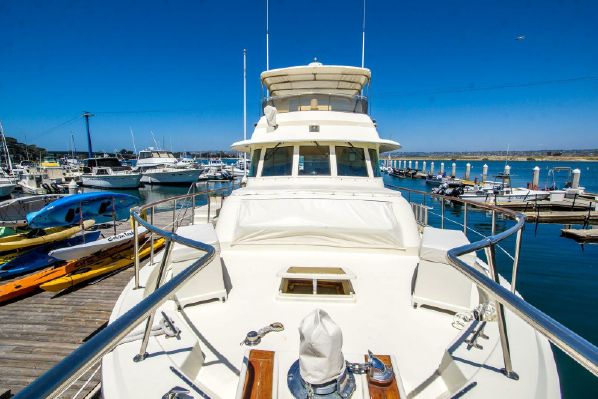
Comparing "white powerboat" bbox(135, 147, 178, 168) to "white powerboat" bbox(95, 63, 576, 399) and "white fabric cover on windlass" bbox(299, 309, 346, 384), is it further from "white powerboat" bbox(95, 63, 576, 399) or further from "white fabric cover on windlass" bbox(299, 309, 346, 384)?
"white fabric cover on windlass" bbox(299, 309, 346, 384)

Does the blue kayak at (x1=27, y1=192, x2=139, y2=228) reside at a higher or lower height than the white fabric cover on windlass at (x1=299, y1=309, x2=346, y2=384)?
lower

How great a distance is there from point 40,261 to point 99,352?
10702mm

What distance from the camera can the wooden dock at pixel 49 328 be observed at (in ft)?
14.2

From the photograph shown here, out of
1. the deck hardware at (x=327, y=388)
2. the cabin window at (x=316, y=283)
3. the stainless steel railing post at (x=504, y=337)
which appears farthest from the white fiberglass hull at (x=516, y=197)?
the deck hardware at (x=327, y=388)

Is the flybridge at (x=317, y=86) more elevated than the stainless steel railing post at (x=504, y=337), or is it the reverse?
the flybridge at (x=317, y=86)

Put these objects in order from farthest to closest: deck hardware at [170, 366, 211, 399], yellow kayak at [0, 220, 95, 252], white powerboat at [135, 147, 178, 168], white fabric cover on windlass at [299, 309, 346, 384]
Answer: white powerboat at [135, 147, 178, 168]
yellow kayak at [0, 220, 95, 252]
deck hardware at [170, 366, 211, 399]
white fabric cover on windlass at [299, 309, 346, 384]

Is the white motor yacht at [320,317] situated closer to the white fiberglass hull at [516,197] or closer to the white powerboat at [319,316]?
the white powerboat at [319,316]

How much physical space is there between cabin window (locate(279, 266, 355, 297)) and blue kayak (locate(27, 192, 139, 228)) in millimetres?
9362

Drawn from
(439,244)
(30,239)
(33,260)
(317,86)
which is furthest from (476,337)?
(30,239)

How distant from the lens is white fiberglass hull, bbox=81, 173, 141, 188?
122 ft

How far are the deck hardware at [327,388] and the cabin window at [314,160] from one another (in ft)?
15.0

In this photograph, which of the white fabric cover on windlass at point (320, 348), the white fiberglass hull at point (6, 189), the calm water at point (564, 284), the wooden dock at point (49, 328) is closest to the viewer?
the white fabric cover on windlass at point (320, 348)

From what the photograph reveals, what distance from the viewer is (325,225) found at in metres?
3.94

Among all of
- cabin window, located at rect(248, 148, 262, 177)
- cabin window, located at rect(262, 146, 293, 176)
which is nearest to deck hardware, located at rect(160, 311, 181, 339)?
cabin window, located at rect(262, 146, 293, 176)
